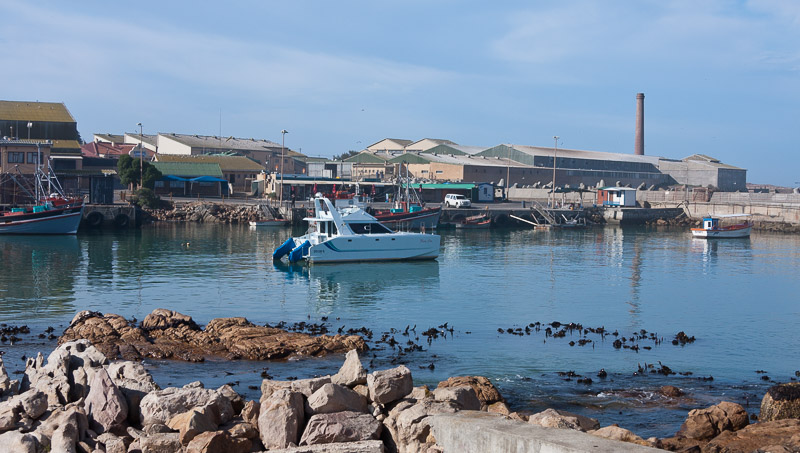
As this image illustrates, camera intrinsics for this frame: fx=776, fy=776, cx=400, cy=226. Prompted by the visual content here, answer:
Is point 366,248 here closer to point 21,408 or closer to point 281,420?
point 21,408

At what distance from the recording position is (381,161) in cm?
9181

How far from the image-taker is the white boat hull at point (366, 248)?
39.6m

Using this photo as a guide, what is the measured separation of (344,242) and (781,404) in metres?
27.8

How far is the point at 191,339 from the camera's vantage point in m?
20.2

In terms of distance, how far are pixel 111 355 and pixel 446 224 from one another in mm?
51357

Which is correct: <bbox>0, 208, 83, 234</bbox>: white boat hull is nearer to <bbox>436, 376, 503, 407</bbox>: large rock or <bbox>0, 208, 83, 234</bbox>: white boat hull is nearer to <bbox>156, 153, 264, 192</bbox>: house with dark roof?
<bbox>156, 153, 264, 192</bbox>: house with dark roof

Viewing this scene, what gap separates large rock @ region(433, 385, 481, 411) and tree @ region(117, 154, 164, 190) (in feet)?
209

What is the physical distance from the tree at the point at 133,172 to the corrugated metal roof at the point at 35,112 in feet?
35.2

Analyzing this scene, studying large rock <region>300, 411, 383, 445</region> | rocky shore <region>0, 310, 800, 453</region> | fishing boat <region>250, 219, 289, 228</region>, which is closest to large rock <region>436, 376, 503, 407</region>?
rocky shore <region>0, 310, 800, 453</region>

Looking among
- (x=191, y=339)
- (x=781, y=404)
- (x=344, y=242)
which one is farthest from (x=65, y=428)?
(x=344, y=242)

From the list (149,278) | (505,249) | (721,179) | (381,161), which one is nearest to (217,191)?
(381,161)

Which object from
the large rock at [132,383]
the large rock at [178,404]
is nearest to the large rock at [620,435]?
the large rock at [178,404]

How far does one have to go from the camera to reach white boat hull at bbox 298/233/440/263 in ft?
130

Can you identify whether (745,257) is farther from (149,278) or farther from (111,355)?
(111,355)
